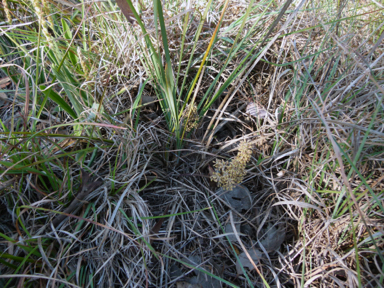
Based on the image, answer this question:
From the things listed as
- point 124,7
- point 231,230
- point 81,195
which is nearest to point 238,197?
point 231,230

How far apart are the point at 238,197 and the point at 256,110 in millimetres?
579

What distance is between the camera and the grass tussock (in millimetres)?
1138

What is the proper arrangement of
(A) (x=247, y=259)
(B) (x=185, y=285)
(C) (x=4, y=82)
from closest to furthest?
(B) (x=185, y=285)
(A) (x=247, y=259)
(C) (x=4, y=82)

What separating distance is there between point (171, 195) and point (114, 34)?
108 centimetres

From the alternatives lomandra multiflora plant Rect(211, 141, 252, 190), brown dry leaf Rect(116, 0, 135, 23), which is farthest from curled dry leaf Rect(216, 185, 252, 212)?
brown dry leaf Rect(116, 0, 135, 23)

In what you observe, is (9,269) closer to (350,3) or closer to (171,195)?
(171,195)

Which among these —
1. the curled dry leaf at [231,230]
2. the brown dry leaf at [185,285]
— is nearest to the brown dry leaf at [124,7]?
the curled dry leaf at [231,230]

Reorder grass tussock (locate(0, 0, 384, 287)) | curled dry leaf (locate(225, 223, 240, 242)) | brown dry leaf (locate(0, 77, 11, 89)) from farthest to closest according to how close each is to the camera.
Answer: brown dry leaf (locate(0, 77, 11, 89)), curled dry leaf (locate(225, 223, 240, 242)), grass tussock (locate(0, 0, 384, 287))

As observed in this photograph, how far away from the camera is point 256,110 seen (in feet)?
5.09

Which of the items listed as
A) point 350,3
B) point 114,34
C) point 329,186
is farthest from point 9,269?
point 350,3

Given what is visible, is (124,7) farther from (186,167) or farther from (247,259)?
(247,259)

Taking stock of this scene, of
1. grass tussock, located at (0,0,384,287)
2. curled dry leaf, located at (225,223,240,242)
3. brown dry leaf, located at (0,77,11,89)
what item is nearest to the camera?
grass tussock, located at (0,0,384,287)

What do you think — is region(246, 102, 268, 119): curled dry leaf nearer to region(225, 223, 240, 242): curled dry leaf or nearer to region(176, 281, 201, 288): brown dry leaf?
region(225, 223, 240, 242): curled dry leaf

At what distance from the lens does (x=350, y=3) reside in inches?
74.5
